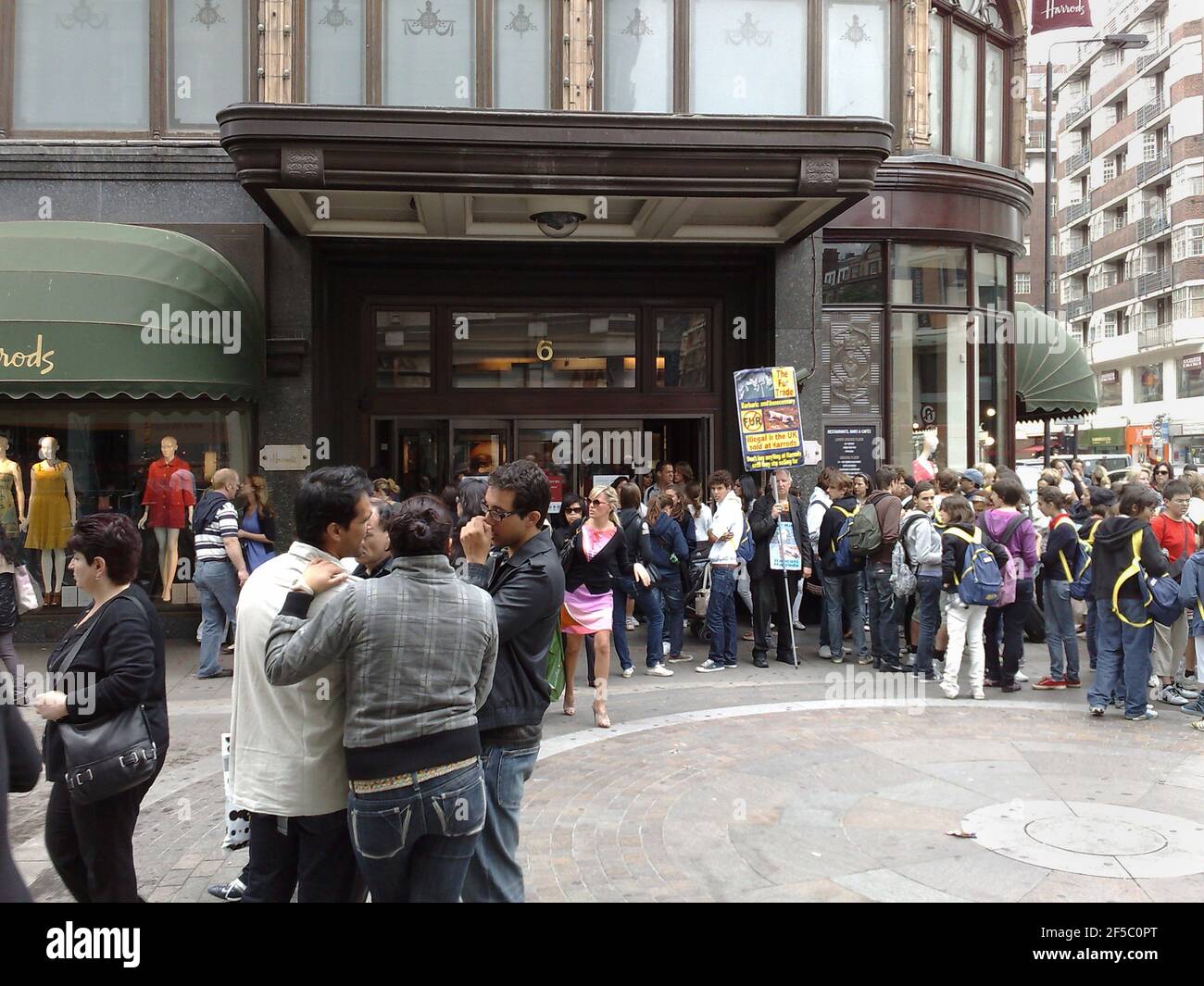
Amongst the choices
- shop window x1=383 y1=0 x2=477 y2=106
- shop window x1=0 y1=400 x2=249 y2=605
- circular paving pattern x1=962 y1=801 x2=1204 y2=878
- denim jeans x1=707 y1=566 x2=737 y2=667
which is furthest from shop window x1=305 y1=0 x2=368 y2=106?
circular paving pattern x1=962 y1=801 x2=1204 y2=878

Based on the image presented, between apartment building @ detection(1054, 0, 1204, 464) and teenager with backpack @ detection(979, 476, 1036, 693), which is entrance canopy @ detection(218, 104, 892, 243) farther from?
apartment building @ detection(1054, 0, 1204, 464)

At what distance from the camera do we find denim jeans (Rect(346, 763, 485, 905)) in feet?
10.1

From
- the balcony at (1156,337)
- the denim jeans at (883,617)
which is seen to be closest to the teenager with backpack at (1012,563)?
the denim jeans at (883,617)

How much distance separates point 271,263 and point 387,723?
10.3 metres

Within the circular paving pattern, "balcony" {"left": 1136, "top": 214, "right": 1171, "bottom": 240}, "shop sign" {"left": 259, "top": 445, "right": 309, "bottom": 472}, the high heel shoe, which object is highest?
"balcony" {"left": 1136, "top": 214, "right": 1171, "bottom": 240}

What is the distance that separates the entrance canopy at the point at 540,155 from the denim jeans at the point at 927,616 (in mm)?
4137

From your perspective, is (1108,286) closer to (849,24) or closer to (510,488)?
(849,24)

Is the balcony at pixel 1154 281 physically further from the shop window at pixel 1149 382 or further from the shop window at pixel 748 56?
the shop window at pixel 748 56

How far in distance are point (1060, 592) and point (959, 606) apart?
1.10 meters

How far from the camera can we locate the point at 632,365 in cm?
1362

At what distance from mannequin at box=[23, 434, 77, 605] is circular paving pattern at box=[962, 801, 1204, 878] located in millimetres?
10140

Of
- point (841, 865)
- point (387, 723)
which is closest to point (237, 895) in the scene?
point (387, 723)

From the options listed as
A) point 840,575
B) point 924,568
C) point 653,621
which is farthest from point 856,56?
point 653,621

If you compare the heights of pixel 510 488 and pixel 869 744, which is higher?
pixel 510 488
